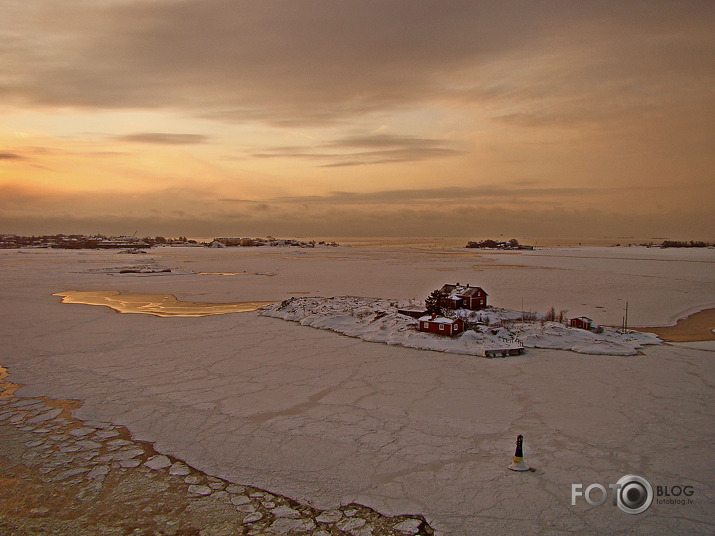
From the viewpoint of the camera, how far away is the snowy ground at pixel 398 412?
16.0ft

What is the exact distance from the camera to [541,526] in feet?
14.3

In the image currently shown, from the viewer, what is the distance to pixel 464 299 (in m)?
14.5

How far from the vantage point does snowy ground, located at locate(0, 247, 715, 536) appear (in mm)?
4887

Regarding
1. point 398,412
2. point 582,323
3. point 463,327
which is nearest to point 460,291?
point 463,327

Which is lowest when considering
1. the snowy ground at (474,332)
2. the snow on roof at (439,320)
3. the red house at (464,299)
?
the snowy ground at (474,332)

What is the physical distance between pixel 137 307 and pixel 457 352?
43.0ft

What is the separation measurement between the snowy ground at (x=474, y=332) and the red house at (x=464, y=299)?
0.44 meters

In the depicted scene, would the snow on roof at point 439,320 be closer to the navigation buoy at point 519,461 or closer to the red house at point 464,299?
the red house at point 464,299

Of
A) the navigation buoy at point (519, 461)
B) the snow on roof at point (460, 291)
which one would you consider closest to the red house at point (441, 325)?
the snow on roof at point (460, 291)

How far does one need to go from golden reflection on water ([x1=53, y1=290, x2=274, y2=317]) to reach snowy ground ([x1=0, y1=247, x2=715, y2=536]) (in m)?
2.13

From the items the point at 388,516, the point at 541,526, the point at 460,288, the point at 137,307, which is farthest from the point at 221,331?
the point at 541,526

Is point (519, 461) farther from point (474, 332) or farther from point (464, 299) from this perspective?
point (464, 299)

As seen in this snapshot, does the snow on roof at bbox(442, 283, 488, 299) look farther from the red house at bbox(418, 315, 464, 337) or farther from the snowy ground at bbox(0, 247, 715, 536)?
the snowy ground at bbox(0, 247, 715, 536)

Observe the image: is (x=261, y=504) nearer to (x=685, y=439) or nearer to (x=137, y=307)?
(x=685, y=439)
